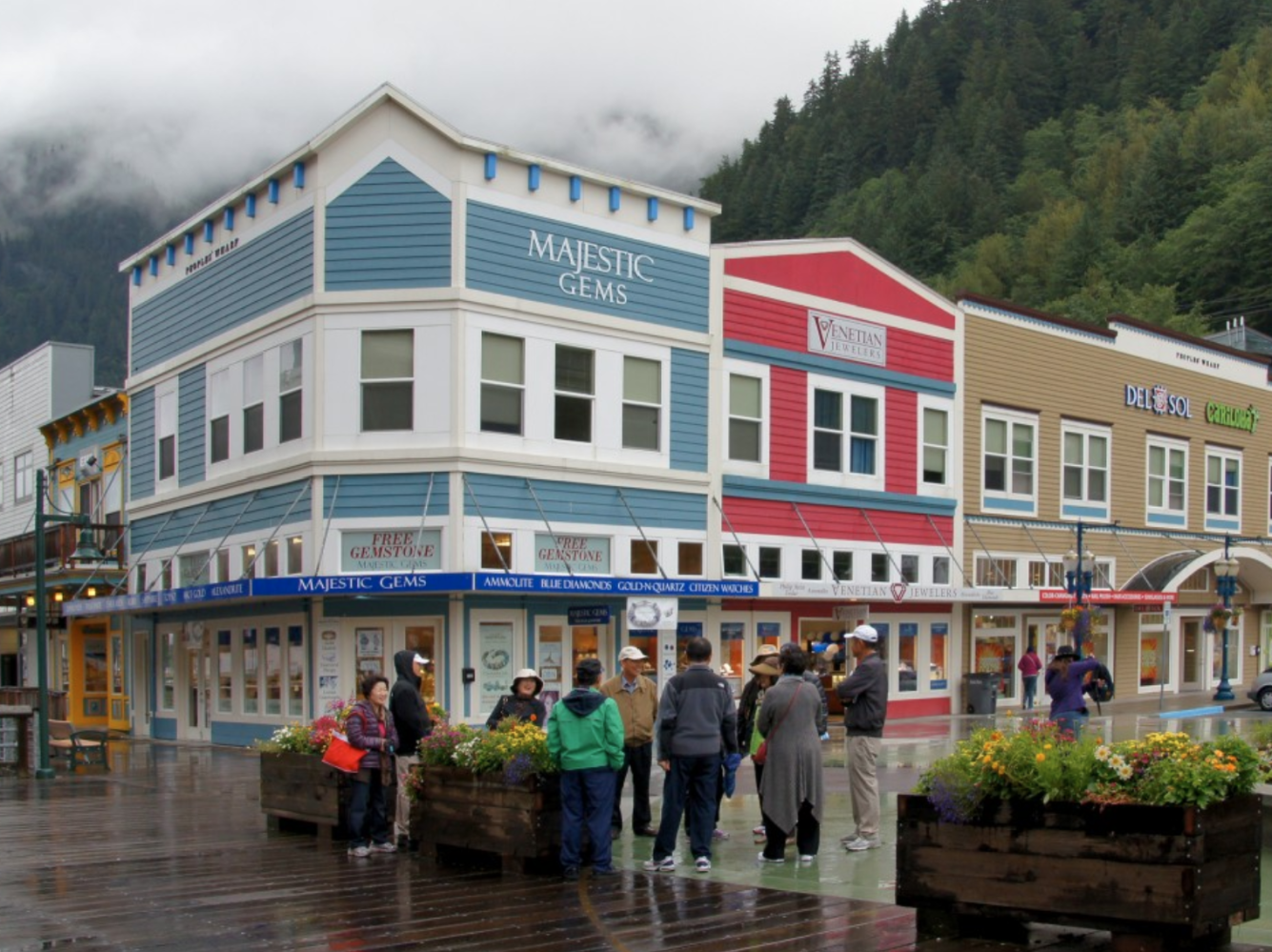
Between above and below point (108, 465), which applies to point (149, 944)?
below

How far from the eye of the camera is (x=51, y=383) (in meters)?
40.6

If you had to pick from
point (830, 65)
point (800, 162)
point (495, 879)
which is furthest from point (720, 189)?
point (495, 879)

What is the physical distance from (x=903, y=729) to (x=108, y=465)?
62.8 ft

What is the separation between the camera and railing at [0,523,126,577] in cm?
3300

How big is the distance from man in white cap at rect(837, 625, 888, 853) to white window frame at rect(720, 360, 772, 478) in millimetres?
16074

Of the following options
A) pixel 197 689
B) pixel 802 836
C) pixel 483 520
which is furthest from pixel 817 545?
pixel 802 836

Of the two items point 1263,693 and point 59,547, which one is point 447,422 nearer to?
point 59,547

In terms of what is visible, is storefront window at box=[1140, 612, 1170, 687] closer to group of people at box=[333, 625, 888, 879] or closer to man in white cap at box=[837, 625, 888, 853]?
group of people at box=[333, 625, 888, 879]

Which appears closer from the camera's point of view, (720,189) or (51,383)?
(51,383)

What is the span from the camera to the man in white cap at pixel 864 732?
12.6m

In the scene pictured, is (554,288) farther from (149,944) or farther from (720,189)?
(720,189)

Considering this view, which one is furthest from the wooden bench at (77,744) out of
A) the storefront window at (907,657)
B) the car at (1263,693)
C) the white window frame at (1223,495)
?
the white window frame at (1223,495)

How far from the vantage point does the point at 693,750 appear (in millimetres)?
11883

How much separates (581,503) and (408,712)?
42.5 ft
